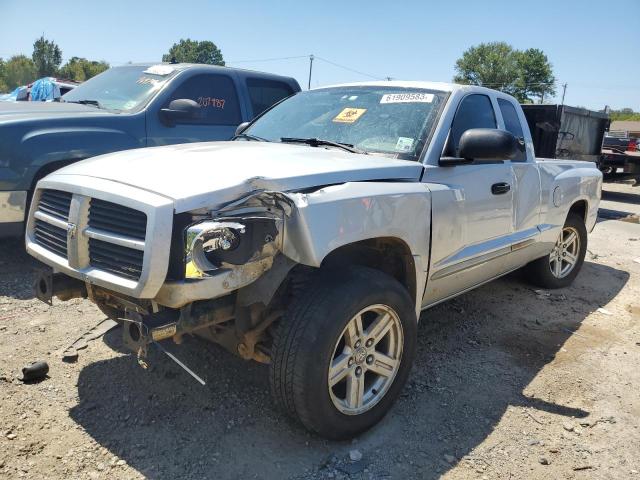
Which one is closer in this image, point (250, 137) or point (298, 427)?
point (298, 427)

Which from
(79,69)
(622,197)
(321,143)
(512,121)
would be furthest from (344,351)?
(79,69)

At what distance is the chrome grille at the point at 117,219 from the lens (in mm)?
2189

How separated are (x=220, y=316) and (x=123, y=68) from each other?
477cm

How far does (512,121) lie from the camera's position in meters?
4.21

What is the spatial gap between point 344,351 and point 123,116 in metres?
3.70

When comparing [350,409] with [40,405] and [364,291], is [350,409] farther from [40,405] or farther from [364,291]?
[40,405]

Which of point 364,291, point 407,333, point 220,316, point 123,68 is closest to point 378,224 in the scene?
point 364,291

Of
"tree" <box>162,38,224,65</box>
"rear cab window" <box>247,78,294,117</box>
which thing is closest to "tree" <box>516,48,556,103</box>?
"tree" <box>162,38,224,65</box>

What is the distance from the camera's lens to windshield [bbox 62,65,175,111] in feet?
18.2

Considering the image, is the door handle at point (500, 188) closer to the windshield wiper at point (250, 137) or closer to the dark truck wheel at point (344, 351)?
the dark truck wheel at point (344, 351)

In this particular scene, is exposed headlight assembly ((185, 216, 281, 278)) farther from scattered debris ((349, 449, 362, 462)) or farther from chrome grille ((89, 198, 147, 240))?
scattered debris ((349, 449, 362, 462))

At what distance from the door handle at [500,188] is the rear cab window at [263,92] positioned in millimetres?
3429

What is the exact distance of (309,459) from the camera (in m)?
2.52

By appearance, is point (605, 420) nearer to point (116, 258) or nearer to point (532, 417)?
point (532, 417)
